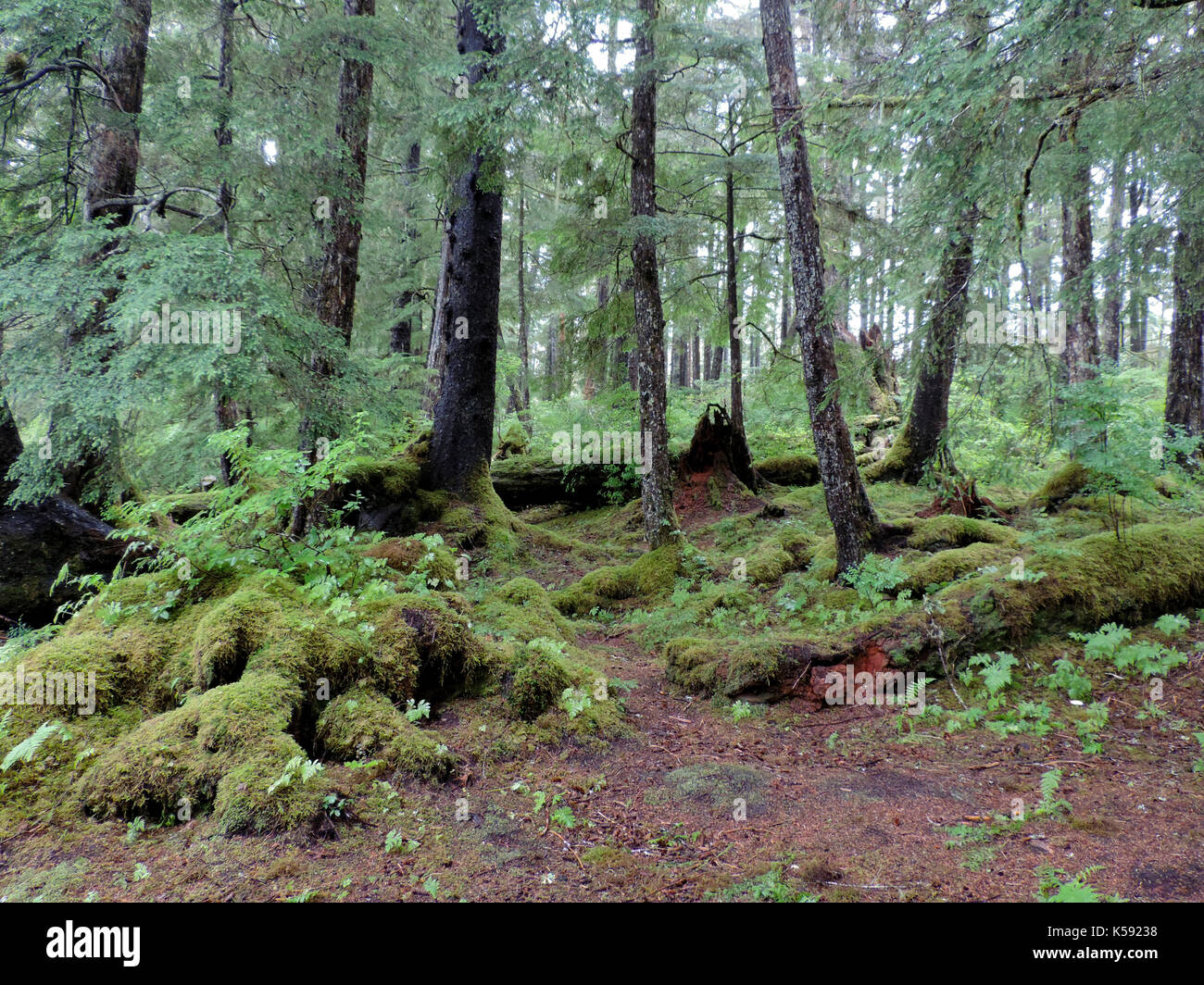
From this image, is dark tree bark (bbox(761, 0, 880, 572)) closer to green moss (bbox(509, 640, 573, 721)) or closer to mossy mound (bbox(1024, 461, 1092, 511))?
green moss (bbox(509, 640, 573, 721))

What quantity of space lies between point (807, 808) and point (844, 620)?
2.95 metres

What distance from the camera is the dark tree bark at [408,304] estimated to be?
15.4 metres

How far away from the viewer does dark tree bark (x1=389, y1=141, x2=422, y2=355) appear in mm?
15414

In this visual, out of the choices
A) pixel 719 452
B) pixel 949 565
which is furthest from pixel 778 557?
pixel 719 452

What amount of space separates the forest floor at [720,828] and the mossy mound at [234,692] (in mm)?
158

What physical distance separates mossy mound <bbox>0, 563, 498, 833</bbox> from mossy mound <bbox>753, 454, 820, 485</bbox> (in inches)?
394

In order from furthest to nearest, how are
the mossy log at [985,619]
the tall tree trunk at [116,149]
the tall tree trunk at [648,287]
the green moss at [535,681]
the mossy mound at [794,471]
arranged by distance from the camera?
the mossy mound at [794,471]
the tall tree trunk at [648,287]
the tall tree trunk at [116,149]
the mossy log at [985,619]
the green moss at [535,681]

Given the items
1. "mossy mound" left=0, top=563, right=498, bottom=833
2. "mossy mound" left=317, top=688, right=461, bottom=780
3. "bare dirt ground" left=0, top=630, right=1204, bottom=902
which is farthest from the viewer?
"mossy mound" left=317, top=688, right=461, bottom=780

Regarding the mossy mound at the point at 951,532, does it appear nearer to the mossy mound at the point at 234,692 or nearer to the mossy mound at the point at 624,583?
the mossy mound at the point at 624,583

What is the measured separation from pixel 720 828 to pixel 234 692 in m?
2.79

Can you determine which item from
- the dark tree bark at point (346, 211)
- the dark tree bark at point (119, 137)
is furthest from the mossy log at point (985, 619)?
the dark tree bark at point (119, 137)

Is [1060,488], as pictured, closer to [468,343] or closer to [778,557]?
[778,557]

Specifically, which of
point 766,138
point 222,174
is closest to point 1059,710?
point 222,174

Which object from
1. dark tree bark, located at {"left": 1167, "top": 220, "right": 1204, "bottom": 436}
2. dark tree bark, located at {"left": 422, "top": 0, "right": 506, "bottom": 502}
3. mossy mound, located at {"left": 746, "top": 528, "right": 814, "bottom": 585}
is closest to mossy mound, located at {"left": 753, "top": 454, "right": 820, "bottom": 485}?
mossy mound, located at {"left": 746, "top": 528, "right": 814, "bottom": 585}
